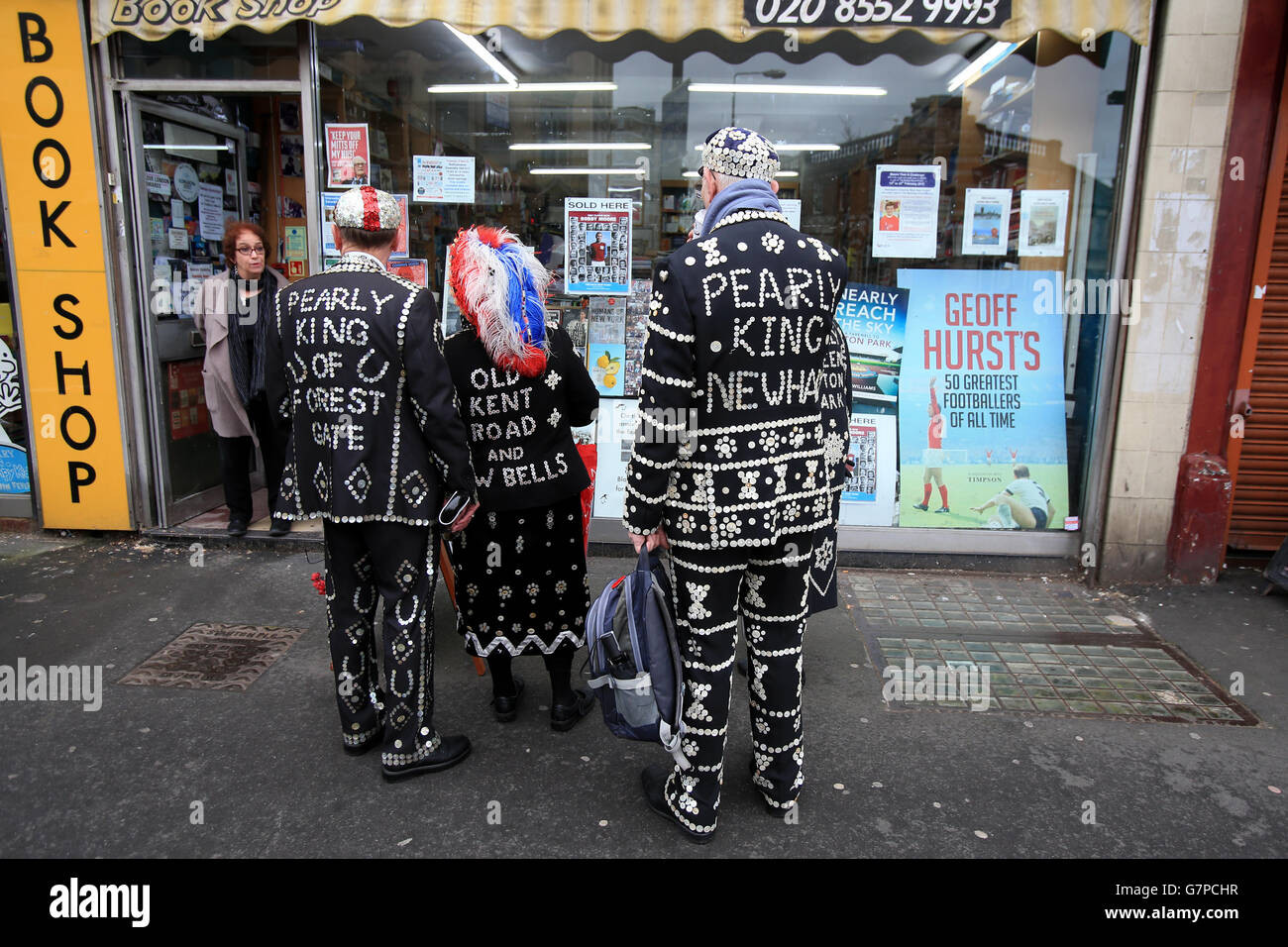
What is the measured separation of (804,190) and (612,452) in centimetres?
195

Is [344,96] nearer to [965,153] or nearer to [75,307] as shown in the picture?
[75,307]

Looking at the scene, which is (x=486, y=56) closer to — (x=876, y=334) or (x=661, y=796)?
(x=876, y=334)

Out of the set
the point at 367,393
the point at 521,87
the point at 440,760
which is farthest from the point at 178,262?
the point at 440,760

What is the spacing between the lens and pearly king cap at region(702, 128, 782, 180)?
97.3 inches

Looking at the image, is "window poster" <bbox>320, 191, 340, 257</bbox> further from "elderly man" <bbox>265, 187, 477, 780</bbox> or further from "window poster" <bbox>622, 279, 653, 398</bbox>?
"elderly man" <bbox>265, 187, 477, 780</bbox>

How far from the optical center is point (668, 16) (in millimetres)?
4535

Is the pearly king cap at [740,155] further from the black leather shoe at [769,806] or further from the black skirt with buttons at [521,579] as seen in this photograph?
the black leather shoe at [769,806]

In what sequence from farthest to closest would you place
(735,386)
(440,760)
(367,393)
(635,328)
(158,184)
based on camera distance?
(158,184) < (635,328) < (440,760) < (367,393) < (735,386)

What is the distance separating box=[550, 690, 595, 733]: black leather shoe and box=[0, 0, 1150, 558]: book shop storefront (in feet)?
6.37

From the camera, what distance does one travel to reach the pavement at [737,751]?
273 cm

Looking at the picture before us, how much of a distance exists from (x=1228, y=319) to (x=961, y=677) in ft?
8.74

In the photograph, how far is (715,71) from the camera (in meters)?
5.11

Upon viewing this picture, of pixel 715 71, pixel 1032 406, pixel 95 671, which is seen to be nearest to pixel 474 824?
pixel 95 671

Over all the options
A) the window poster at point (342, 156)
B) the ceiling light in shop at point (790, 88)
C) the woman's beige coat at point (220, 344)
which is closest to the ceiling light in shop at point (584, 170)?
the ceiling light in shop at point (790, 88)
